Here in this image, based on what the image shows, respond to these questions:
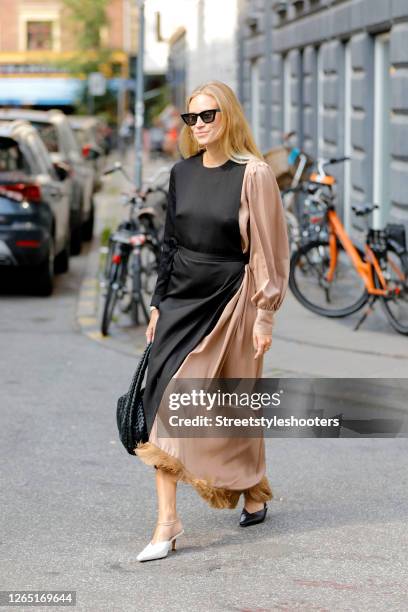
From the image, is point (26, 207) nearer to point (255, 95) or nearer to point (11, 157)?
point (11, 157)

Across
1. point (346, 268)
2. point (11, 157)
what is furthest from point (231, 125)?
point (11, 157)

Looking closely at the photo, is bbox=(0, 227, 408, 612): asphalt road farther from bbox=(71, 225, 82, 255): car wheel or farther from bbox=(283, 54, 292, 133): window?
bbox=(283, 54, 292, 133): window

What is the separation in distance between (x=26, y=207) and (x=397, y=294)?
403 centimetres

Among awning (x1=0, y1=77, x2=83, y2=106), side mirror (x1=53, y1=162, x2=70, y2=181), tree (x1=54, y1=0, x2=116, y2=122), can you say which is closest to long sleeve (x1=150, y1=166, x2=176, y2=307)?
side mirror (x1=53, y1=162, x2=70, y2=181)

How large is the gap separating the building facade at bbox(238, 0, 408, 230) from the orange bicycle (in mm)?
958

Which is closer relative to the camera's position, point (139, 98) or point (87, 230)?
point (139, 98)

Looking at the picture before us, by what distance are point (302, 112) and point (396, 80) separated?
7353mm

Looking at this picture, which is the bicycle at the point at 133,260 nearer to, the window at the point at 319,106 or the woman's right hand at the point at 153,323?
the woman's right hand at the point at 153,323

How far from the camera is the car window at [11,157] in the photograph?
1359 centimetres

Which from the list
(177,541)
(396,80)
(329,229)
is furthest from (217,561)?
(396,80)

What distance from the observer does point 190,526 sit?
5797 millimetres

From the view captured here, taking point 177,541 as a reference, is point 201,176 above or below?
above

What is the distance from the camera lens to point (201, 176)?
17.6 feet

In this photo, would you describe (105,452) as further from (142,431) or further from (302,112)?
(302,112)
